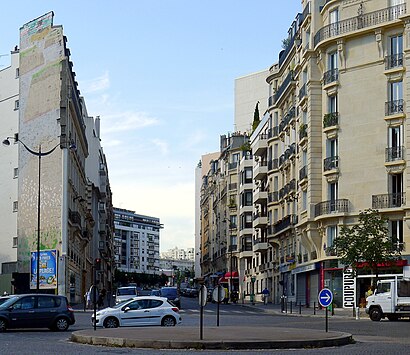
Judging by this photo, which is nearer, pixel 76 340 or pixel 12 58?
pixel 76 340

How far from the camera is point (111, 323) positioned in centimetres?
3334

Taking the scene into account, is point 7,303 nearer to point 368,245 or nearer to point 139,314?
point 139,314

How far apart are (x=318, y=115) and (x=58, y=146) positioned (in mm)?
22356

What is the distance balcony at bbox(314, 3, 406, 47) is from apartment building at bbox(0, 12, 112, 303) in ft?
74.2

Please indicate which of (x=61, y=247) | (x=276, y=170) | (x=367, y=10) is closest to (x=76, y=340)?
(x=367, y=10)

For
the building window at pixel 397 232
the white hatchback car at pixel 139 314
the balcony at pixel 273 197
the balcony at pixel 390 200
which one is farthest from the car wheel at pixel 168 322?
the balcony at pixel 273 197

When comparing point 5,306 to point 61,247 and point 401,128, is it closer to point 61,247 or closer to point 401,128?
point 401,128

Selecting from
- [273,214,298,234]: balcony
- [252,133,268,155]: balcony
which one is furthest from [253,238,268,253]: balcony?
[273,214,298,234]: balcony

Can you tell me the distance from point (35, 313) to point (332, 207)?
30.8 m

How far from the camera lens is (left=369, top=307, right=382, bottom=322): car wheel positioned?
42.2m

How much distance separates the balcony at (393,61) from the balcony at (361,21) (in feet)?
7.54

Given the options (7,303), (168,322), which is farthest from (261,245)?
(7,303)

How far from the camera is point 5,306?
30484 mm

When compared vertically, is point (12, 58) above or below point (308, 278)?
above
